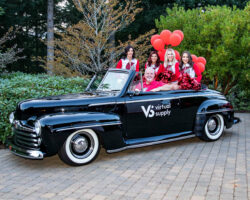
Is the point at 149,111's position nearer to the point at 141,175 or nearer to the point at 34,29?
the point at 141,175

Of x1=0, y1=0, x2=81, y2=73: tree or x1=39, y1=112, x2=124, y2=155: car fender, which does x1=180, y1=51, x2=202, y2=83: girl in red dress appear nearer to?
x1=39, y1=112, x2=124, y2=155: car fender

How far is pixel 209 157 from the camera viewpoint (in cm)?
591

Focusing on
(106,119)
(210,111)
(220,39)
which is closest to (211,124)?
(210,111)

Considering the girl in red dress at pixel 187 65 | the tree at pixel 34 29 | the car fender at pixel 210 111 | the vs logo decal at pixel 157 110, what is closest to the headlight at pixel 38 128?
the vs logo decal at pixel 157 110

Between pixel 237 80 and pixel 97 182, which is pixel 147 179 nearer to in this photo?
pixel 97 182

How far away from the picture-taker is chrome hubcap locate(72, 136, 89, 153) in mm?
5309

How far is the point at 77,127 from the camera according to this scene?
16.8 feet

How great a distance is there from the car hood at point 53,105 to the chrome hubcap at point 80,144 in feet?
1.63

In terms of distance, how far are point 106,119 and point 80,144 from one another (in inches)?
Answer: 23.8

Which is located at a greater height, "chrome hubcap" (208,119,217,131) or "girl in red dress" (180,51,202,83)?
"girl in red dress" (180,51,202,83)

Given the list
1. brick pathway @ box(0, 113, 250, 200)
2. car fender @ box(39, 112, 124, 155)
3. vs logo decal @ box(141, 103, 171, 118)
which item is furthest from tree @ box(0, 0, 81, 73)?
car fender @ box(39, 112, 124, 155)

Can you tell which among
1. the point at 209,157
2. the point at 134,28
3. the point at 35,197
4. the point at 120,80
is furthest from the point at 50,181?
the point at 134,28

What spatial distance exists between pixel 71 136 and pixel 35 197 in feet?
4.37

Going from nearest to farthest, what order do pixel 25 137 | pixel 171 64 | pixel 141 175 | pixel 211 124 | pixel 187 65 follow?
pixel 141 175 → pixel 25 137 → pixel 211 124 → pixel 171 64 → pixel 187 65
